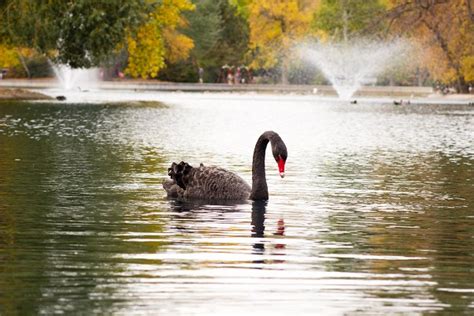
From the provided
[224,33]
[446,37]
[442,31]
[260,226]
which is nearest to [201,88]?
[224,33]

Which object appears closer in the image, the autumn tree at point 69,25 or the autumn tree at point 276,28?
the autumn tree at point 69,25

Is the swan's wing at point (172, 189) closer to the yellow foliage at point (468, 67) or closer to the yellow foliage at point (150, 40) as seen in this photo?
the yellow foliage at point (150, 40)

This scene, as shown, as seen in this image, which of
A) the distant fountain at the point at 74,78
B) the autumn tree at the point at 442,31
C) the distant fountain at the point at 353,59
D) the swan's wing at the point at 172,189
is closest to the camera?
the swan's wing at the point at 172,189

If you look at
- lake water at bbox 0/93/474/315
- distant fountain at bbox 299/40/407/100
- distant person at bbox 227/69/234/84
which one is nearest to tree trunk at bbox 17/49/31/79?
distant person at bbox 227/69/234/84

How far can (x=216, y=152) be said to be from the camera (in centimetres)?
3356

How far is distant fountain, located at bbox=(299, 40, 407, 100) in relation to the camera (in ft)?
321

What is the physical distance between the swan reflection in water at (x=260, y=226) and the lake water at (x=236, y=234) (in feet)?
0.10

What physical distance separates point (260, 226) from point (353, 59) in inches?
3469

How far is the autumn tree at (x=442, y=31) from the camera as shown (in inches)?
3108

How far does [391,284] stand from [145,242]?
3.77 meters

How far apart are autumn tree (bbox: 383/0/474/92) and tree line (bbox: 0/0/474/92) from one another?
0.21 ft

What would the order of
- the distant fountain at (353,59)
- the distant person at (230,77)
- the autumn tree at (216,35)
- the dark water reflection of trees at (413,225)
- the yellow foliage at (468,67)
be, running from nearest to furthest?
the dark water reflection of trees at (413,225) → the yellow foliage at (468,67) → the distant fountain at (353,59) → the autumn tree at (216,35) → the distant person at (230,77)

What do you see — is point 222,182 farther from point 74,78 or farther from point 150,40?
point 74,78

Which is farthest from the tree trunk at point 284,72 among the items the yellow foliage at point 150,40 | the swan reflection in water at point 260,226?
the swan reflection in water at point 260,226
